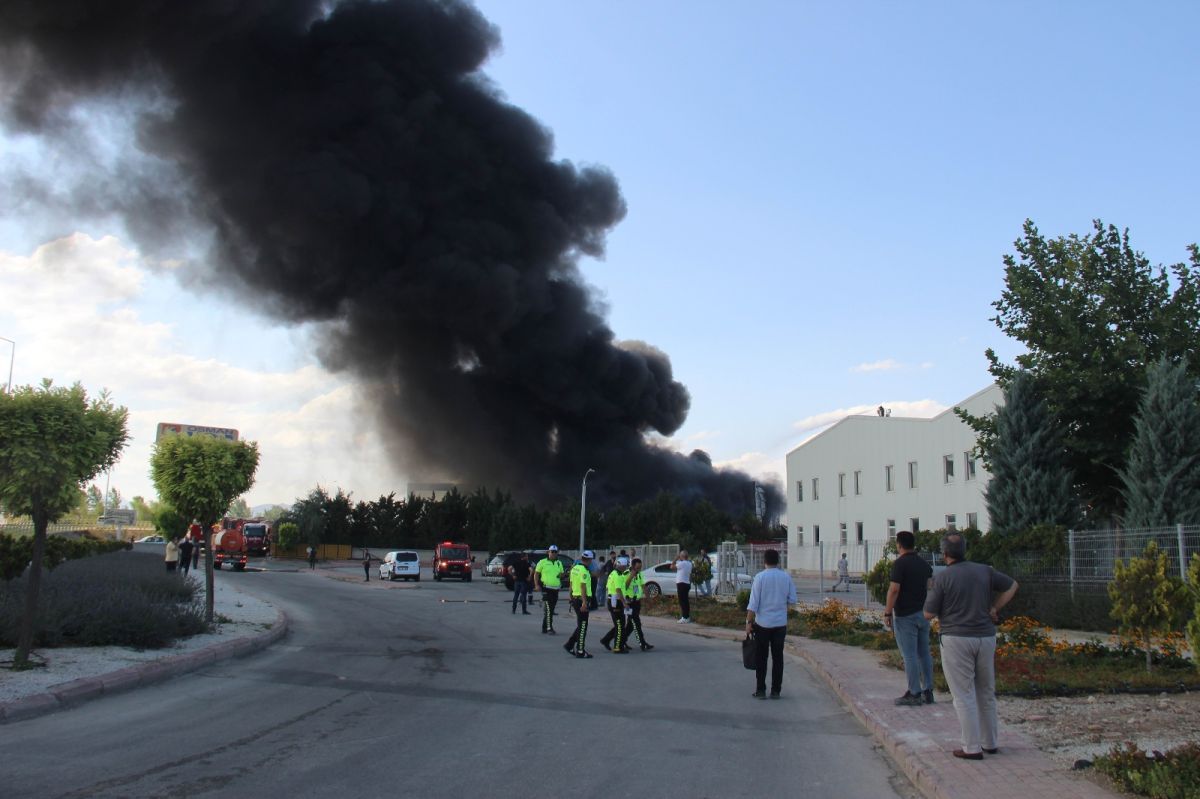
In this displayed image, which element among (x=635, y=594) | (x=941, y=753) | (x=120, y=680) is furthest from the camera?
(x=635, y=594)

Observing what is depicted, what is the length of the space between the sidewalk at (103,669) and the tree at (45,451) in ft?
1.88

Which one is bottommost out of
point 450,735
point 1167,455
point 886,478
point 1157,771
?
point 450,735

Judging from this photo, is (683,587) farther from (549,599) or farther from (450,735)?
(450,735)

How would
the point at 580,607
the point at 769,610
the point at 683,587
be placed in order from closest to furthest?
1. the point at 769,610
2. the point at 580,607
3. the point at 683,587

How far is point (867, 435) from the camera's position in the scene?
1795 inches

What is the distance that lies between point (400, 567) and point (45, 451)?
3213 centimetres

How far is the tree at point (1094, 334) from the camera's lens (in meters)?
19.6

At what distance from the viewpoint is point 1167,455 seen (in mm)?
16688

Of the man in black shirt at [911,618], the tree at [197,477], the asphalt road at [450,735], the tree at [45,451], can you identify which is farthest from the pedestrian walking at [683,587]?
the tree at [45,451]

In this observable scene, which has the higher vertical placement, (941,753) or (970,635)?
(970,635)

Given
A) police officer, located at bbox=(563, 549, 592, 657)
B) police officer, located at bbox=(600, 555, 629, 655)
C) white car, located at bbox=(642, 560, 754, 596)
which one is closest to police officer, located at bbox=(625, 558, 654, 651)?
police officer, located at bbox=(600, 555, 629, 655)

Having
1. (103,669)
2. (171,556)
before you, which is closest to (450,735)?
(103,669)

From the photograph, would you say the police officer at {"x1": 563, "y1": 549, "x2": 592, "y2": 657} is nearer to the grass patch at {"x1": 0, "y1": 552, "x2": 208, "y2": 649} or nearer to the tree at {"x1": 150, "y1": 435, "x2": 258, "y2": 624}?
the grass patch at {"x1": 0, "y1": 552, "x2": 208, "y2": 649}

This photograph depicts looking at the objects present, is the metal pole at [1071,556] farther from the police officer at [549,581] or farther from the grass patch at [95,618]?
the grass patch at [95,618]
